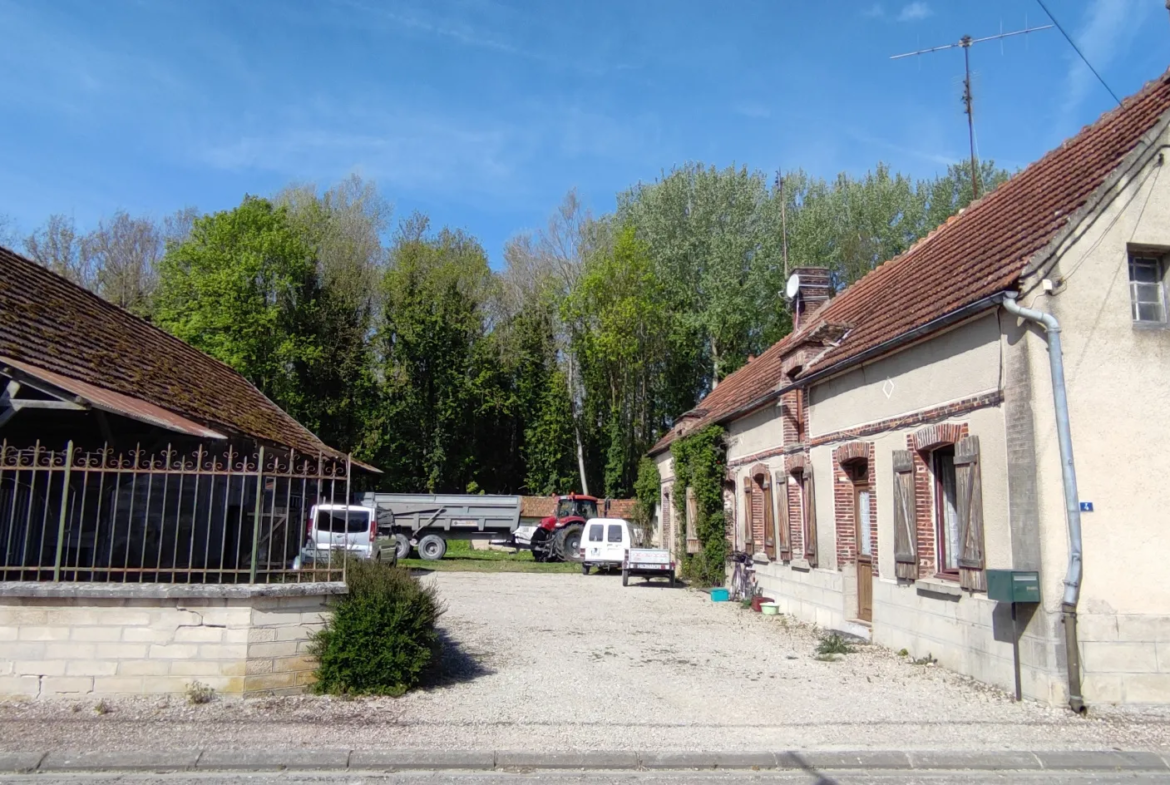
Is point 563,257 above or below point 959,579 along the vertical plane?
above

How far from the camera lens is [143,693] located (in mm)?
7895

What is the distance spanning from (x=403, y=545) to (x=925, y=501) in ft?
64.8

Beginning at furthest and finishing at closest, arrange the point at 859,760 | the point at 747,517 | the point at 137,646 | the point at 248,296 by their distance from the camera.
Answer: the point at 248,296 → the point at 747,517 → the point at 137,646 → the point at 859,760

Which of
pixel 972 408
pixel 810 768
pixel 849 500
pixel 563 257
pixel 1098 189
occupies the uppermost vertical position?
pixel 563 257

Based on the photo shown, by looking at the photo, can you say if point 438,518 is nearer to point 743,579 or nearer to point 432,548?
point 432,548

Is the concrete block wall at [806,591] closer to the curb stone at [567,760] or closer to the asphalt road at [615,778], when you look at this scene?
the asphalt road at [615,778]

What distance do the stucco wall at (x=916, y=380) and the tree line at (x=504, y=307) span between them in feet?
71.8

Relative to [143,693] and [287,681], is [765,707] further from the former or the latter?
[143,693]

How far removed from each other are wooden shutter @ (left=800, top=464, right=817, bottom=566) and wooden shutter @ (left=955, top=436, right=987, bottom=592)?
457cm

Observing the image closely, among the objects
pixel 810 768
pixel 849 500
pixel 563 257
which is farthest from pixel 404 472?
pixel 810 768

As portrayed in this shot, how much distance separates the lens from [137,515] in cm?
1162

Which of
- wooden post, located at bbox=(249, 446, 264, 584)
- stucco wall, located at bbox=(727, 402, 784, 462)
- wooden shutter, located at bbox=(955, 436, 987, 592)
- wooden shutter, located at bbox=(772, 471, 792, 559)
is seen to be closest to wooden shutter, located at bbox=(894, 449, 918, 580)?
wooden shutter, located at bbox=(955, 436, 987, 592)

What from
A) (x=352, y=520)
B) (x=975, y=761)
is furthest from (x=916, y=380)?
(x=352, y=520)

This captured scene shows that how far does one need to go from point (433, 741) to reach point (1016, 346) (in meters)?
7.08
